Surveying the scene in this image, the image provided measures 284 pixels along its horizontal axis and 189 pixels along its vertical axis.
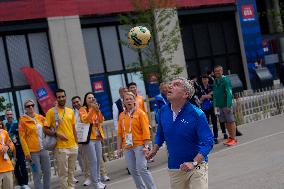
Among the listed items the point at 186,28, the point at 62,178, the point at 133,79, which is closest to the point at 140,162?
the point at 62,178

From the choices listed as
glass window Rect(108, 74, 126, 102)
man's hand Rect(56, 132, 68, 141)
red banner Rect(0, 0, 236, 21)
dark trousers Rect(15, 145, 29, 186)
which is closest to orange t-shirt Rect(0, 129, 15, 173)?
man's hand Rect(56, 132, 68, 141)

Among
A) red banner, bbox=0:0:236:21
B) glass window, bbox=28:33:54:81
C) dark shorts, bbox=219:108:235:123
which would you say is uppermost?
red banner, bbox=0:0:236:21

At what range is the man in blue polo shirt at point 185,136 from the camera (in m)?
5.98

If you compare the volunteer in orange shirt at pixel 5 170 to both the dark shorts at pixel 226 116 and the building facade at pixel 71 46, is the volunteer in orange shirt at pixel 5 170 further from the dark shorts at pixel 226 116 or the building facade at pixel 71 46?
the building facade at pixel 71 46

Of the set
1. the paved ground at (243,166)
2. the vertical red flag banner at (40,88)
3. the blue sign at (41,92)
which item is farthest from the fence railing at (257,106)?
the blue sign at (41,92)

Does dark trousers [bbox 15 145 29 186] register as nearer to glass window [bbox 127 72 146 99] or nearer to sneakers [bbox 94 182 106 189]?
sneakers [bbox 94 182 106 189]

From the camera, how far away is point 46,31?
26422 millimetres

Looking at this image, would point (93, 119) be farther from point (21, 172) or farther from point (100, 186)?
point (21, 172)

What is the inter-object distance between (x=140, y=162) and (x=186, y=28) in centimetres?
2495

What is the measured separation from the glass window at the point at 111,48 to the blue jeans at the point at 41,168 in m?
17.5

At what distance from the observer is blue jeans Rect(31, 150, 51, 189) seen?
11.0 m

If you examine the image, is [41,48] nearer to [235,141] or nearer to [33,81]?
[33,81]

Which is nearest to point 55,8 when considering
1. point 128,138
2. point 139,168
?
point 128,138

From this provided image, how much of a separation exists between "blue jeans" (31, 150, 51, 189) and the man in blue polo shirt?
5376mm
